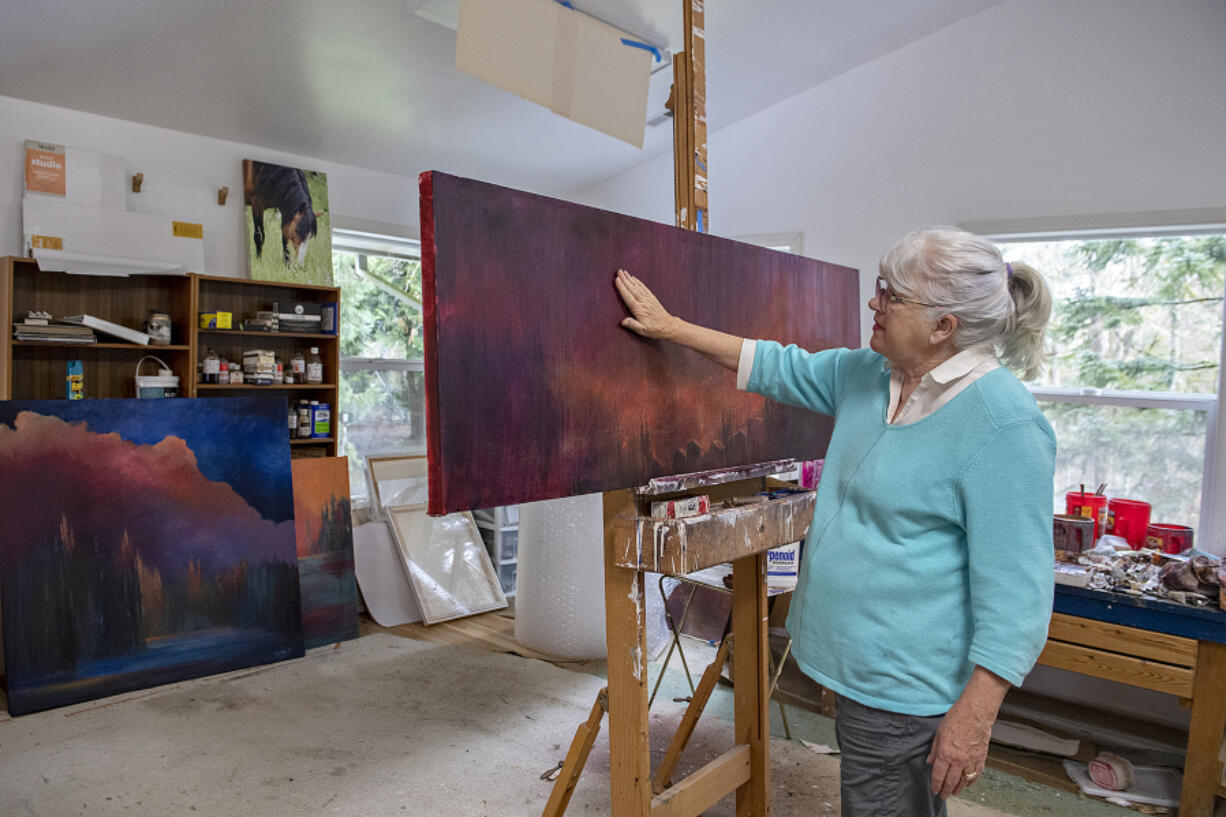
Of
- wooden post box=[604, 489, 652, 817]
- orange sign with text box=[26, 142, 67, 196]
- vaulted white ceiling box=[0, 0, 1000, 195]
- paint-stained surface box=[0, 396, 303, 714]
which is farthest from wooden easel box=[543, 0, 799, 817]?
orange sign with text box=[26, 142, 67, 196]

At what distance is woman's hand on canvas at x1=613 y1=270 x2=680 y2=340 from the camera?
4.71ft

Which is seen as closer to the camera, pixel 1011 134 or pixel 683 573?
pixel 683 573

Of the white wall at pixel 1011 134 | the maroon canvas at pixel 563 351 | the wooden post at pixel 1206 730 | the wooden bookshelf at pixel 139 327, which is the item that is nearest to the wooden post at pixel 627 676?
the maroon canvas at pixel 563 351

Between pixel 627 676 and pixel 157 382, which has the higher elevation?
pixel 157 382

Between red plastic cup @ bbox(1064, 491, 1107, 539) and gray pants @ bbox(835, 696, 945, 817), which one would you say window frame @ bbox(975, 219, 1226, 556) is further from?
gray pants @ bbox(835, 696, 945, 817)

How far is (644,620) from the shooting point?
146 centimetres

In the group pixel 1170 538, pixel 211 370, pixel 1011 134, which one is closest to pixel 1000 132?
pixel 1011 134

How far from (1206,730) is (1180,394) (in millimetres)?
1196

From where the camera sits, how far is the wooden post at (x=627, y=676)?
1.46m

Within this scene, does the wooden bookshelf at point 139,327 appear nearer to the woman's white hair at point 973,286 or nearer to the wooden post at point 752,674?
the wooden post at point 752,674

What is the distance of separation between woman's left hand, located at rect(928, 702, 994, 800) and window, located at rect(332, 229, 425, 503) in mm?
3395

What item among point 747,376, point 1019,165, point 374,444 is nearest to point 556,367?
point 747,376

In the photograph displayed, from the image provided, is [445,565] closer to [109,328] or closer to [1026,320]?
[109,328]

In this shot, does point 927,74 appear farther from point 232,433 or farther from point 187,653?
point 187,653
